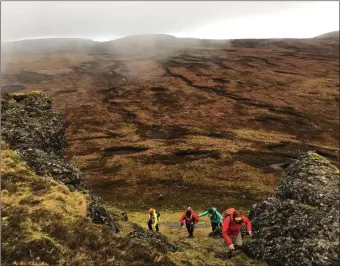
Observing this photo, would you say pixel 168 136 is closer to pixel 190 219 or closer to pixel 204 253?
pixel 190 219

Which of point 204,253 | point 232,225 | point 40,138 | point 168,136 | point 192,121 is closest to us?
point 232,225

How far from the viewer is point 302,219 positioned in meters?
19.4

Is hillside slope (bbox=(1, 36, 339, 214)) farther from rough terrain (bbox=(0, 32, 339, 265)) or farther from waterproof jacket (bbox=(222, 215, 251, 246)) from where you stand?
waterproof jacket (bbox=(222, 215, 251, 246))

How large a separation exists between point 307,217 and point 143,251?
894 centimetres

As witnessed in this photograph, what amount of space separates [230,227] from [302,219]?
3702mm

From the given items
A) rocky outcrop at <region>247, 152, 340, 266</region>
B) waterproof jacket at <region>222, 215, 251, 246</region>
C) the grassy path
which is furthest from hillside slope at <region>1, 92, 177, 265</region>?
rocky outcrop at <region>247, 152, 340, 266</region>

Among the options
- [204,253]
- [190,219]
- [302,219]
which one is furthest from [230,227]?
[190,219]

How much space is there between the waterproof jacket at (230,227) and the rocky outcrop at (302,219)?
1.46 m

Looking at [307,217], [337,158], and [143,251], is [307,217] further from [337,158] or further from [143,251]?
[337,158]

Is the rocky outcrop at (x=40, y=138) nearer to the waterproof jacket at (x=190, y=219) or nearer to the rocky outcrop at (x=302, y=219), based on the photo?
the waterproof jacket at (x=190, y=219)

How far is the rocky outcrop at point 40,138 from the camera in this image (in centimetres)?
1920

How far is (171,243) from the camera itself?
19.4 meters

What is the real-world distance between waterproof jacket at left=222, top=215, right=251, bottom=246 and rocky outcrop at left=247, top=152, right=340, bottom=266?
1.46 metres

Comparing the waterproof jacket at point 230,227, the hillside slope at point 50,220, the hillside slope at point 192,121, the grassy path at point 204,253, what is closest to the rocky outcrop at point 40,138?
the hillside slope at point 50,220
